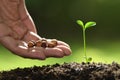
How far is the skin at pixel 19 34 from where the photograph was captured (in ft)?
4.83

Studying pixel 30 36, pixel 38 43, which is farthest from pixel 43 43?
pixel 30 36

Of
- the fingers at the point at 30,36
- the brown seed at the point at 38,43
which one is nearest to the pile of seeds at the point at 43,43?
the brown seed at the point at 38,43

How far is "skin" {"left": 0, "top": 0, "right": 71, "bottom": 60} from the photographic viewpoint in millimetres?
1472

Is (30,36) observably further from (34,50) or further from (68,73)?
(68,73)

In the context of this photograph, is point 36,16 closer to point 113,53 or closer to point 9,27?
point 113,53

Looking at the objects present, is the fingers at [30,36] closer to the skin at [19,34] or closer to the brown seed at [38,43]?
the skin at [19,34]

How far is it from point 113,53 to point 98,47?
0.31 metres

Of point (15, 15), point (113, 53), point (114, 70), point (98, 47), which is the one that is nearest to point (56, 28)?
point (98, 47)

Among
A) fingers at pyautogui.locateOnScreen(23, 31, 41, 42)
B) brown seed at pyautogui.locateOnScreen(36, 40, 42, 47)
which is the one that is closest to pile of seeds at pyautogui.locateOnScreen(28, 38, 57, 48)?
brown seed at pyautogui.locateOnScreen(36, 40, 42, 47)

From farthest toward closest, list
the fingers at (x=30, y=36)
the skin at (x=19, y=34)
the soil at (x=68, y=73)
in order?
the fingers at (x=30, y=36)
the skin at (x=19, y=34)
the soil at (x=68, y=73)

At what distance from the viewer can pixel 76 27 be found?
4.73 metres

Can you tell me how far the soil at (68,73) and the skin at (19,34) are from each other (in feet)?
0.17

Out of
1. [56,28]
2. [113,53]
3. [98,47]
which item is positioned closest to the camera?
[113,53]

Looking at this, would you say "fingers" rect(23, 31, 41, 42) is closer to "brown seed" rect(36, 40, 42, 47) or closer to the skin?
the skin
